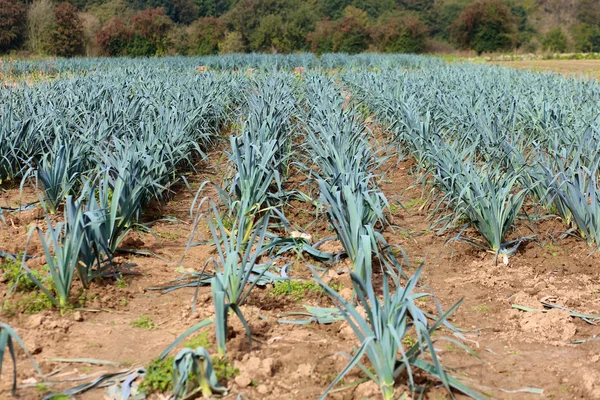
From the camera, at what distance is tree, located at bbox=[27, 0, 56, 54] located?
105 feet

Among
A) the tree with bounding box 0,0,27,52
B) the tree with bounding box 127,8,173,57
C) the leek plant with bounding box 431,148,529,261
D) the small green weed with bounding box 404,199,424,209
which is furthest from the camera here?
the tree with bounding box 127,8,173,57

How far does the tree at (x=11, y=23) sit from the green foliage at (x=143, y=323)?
3536 cm

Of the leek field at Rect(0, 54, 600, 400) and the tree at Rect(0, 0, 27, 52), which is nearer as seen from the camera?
the leek field at Rect(0, 54, 600, 400)

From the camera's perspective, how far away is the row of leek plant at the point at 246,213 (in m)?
2.32

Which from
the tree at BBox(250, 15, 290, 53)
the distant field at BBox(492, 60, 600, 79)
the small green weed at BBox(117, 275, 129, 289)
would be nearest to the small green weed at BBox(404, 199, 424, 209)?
the small green weed at BBox(117, 275, 129, 289)

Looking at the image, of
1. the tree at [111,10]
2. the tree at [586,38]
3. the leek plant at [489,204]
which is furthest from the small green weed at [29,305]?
the tree at [586,38]

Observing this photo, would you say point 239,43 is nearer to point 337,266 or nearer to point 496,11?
point 496,11

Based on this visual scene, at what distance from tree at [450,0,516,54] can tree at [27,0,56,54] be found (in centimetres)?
2536

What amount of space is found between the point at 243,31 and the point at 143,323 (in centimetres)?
3983

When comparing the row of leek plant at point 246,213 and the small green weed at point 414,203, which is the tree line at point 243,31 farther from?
the small green weed at point 414,203

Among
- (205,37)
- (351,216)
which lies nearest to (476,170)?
(351,216)

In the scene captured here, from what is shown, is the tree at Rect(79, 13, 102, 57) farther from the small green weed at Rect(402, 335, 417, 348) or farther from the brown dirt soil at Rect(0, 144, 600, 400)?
the small green weed at Rect(402, 335, 417, 348)

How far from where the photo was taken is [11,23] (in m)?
33.3

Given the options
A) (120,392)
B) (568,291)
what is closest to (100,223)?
(120,392)
